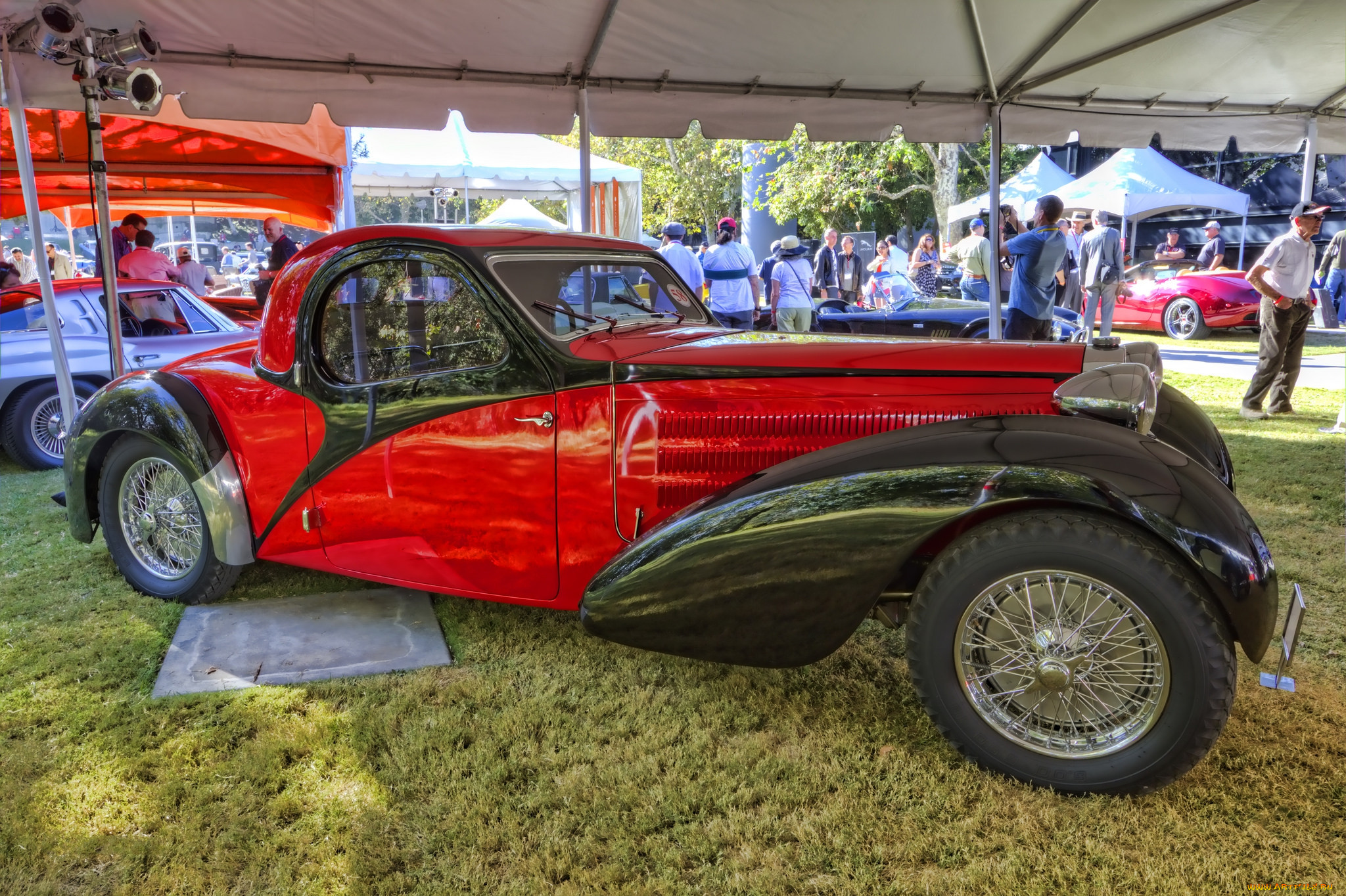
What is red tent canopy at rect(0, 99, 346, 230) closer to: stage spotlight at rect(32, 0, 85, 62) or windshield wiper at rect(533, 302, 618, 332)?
stage spotlight at rect(32, 0, 85, 62)

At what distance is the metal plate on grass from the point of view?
3.26 meters

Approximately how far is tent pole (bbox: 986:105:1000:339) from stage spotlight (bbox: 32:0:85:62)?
637 centimetres

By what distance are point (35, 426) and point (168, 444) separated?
391 cm

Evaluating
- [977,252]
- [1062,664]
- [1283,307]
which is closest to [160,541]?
[1062,664]

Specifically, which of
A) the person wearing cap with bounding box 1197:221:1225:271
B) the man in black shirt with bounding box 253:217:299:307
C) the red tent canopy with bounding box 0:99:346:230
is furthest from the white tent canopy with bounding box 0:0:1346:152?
the person wearing cap with bounding box 1197:221:1225:271

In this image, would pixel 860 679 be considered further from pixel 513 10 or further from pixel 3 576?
pixel 513 10

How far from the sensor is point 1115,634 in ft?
7.71

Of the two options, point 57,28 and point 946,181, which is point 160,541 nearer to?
point 57,28

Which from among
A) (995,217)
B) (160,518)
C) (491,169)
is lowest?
(160,518)

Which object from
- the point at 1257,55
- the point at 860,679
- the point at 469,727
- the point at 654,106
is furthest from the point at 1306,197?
the point at 469,727

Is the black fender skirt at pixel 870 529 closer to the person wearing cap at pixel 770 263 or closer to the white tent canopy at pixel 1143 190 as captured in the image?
the person wearing cap at pixel 770 263

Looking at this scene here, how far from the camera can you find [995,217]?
7391 mm

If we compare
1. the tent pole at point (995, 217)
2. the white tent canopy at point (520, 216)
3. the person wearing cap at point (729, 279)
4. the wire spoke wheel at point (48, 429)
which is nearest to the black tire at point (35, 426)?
the wire spoke wheel at point (48, 429)

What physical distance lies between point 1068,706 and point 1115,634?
252 mm
